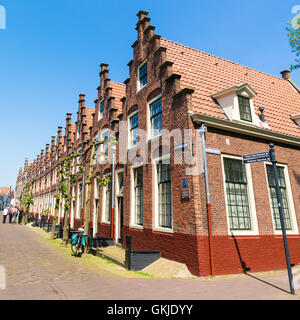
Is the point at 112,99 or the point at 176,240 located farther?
the point at 112,99

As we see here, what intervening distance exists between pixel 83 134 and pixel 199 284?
732 inches

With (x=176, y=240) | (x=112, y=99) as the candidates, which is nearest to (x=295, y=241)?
(x=176, y=240)

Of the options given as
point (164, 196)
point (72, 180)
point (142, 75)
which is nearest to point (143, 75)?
point (142, 75)

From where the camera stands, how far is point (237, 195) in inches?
381

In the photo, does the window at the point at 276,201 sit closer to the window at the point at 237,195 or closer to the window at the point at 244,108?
the window at the point at 237,195

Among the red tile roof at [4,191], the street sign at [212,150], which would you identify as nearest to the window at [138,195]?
the street sign at [212,150]

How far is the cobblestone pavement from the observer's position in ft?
18.7

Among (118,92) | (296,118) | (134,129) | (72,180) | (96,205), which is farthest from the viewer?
(118,92)

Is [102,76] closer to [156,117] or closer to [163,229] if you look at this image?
[156,117]

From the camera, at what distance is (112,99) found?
17.3m

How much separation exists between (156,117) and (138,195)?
4176 millimetres

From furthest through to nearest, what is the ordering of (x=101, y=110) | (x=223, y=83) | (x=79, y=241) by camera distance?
(x=101, y=110) → (x=223, y=83) → (x=79, y=241)

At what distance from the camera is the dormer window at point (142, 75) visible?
13195 mm
